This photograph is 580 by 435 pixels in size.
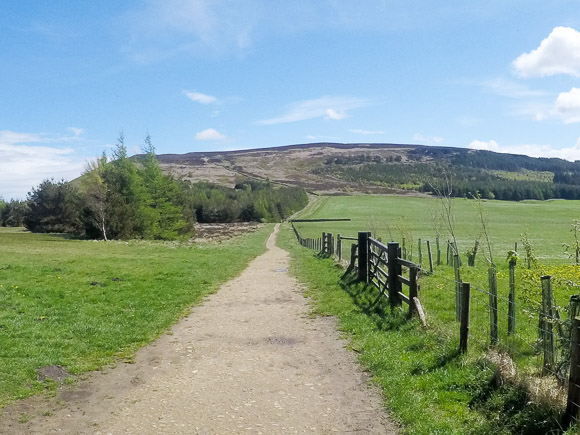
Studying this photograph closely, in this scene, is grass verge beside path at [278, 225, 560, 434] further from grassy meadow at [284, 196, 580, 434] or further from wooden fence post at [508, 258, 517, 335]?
wooden fence post at [508, 258, 517, 335]

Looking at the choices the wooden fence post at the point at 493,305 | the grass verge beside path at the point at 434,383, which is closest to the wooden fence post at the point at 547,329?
the grass verge beside path at the point at 434,383

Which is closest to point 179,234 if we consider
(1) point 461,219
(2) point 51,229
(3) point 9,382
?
(2) point 51,229

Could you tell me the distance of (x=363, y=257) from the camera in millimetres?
16062

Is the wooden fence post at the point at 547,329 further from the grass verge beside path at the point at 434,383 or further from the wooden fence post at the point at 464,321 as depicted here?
the wooden fence post at the point at 464,321

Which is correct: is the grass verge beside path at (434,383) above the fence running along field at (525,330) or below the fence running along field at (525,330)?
below

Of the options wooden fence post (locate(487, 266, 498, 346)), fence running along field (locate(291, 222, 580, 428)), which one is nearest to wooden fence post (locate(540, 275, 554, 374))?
fence running along field (locate(291, 222, 580, 428))

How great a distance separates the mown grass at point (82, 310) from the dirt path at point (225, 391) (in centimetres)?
62

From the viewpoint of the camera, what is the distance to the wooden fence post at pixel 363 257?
15953 mm

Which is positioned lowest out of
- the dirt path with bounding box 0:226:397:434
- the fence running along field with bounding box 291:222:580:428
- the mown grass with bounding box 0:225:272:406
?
the dirt path with bounding box 0:226:397:434

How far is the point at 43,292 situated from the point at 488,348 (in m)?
13.1

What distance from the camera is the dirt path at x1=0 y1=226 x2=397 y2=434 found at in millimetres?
6020

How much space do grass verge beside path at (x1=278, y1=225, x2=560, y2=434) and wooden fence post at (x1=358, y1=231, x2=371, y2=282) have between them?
442cm

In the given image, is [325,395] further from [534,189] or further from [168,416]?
[534,189]

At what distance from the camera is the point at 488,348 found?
7.54m
